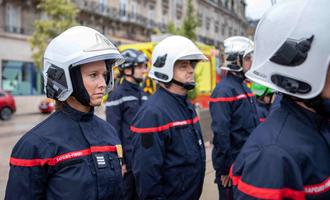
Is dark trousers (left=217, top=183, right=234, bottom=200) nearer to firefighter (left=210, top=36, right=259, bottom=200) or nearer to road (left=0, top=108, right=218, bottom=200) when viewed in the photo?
firefighter (left=210, top=36, right=259, bottom=200)

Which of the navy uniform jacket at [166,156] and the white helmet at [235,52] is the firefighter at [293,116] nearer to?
the navy uniform jacket at [166,156]

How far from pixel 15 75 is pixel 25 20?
401 centimetres

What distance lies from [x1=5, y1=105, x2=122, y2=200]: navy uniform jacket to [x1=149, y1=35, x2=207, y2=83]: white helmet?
51.5 inches

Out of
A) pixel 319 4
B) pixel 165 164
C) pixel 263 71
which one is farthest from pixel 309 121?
pixel 165 164

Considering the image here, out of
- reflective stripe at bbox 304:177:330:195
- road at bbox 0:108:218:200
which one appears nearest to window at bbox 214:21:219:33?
road at bbox 0:108:218:200

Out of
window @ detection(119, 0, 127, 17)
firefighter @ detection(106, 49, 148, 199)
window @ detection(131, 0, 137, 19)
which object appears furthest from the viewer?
window @ detection(131, 0, 137, 19)

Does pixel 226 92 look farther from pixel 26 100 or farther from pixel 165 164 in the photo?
pixel 26 100

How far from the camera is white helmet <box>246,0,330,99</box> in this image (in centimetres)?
153

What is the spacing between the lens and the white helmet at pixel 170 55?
11.5 feet

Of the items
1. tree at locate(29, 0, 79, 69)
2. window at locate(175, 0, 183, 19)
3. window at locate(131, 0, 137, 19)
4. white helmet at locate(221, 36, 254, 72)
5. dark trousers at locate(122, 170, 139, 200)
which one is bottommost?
dark trousers at locate(122, 170, 139, 200)

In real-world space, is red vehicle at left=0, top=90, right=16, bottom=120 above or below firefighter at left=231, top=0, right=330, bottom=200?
below

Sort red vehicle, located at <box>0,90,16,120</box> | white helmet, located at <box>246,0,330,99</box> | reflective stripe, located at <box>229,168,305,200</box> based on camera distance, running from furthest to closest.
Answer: red vehicle, located at <box>0,90,16,120</box> < white helmet, located at <box>246,0,330,99</box> < reflective stripe, located at <box>229,168,305,200</box>

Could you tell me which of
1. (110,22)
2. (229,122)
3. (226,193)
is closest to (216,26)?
(110,22)

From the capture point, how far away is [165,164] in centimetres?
305
